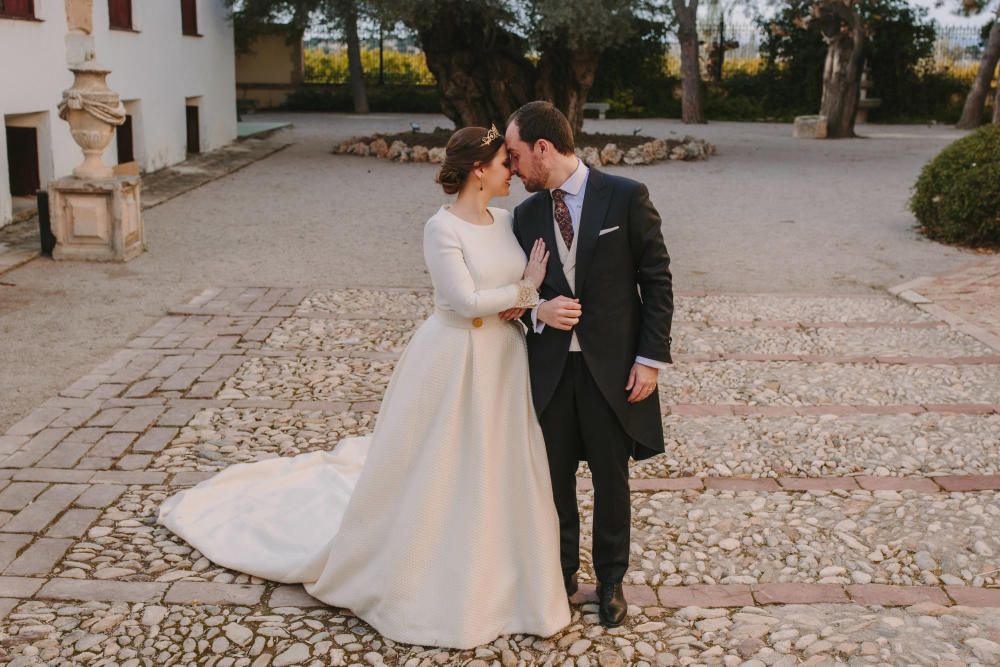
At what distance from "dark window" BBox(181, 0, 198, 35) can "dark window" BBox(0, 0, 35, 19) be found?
6.61 m

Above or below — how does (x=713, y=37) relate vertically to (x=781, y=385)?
above

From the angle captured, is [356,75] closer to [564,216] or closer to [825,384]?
[825,384]

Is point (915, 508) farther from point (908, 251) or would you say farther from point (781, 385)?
point (908, 251)

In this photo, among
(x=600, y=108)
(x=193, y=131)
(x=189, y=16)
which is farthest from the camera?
(x=600, y=108)

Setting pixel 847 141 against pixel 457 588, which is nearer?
pixel 457 588

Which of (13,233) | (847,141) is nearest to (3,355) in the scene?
(13,233)

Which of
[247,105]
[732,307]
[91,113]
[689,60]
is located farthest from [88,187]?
[247,105]

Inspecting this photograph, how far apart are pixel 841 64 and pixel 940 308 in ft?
58.4

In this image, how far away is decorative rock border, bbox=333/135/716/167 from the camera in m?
18.2

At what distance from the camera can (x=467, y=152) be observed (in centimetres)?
335

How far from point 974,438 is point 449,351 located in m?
3.44

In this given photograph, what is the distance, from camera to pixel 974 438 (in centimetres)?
556

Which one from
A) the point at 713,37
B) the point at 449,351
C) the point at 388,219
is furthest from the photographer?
the point at 713,37

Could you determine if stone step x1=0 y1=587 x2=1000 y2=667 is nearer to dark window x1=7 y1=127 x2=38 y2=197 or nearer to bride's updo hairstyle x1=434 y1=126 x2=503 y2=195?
bride's updo hairstyle x1=434 y1=126 x2=503 y2=195
